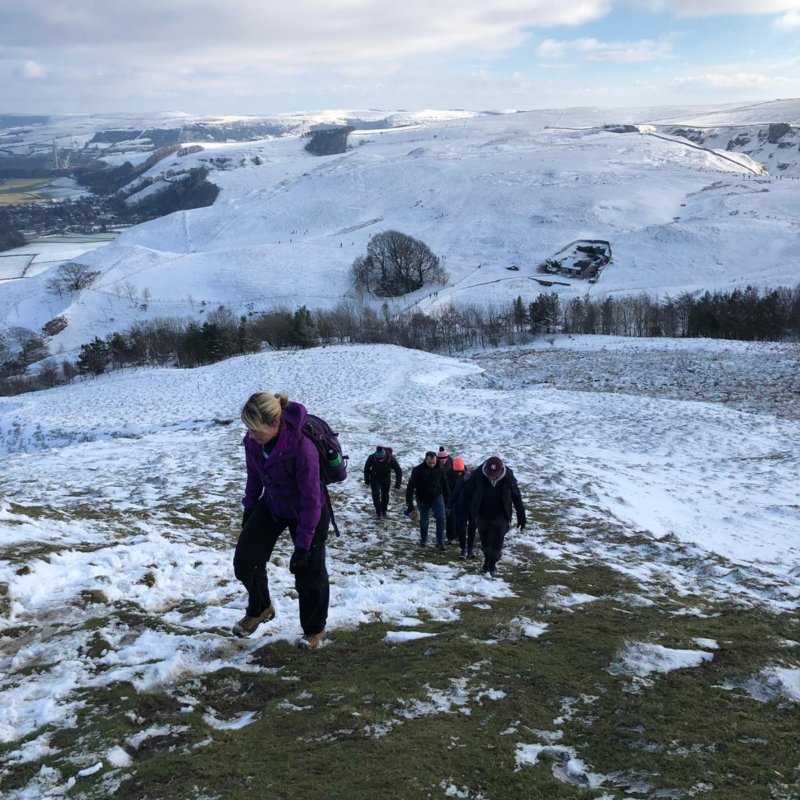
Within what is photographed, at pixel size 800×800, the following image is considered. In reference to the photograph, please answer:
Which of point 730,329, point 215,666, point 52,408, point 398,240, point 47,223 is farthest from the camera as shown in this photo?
point 47,223

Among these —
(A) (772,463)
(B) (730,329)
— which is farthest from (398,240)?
(A) (772,463)

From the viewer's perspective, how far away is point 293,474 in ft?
17.0

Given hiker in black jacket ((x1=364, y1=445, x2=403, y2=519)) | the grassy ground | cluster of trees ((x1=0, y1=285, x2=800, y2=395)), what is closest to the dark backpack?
the grassy ground

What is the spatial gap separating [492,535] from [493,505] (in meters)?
0.49

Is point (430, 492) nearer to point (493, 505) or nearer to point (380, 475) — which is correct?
point (380, 475)

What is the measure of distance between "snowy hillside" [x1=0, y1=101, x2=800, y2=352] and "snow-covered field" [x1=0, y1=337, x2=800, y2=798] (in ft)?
171

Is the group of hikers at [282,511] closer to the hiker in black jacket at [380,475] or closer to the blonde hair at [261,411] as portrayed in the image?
the blonde hair at [261,411]

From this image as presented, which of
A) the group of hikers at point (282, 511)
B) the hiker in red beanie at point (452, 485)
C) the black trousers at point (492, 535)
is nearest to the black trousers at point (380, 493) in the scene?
the hiker in red beanie at point (452, 485)

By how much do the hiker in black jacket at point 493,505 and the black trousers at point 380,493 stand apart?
3217 mm

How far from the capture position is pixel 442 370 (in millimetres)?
38062

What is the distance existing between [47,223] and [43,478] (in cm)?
21733

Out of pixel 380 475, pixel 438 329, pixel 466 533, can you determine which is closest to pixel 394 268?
pixel 438 329

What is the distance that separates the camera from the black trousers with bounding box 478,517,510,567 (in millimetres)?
9258

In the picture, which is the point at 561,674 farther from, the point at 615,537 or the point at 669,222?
the point at 669,222
